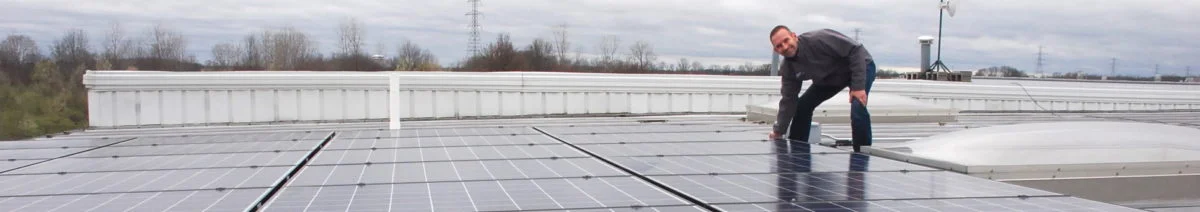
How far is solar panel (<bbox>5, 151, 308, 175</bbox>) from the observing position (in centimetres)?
648

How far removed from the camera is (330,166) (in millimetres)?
6309

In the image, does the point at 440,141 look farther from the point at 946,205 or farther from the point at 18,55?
the point at 18,55

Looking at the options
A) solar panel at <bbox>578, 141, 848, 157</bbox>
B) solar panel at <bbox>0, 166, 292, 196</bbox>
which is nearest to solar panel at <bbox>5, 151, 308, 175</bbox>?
solar panel at <bbox>0, 166, 292, 196</bbox>

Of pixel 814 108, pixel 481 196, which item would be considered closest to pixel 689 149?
pixel 814 108

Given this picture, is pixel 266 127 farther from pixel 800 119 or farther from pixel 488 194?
pixel 488 194

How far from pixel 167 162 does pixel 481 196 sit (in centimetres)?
353

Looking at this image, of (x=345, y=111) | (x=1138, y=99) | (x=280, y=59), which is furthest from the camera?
(x=280, y=59)

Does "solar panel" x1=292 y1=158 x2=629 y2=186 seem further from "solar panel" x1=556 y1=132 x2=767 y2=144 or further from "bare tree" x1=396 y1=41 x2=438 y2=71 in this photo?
"bare tree" x1=396 y1=41 x2=438 y2=71

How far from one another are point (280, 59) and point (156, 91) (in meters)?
31.0

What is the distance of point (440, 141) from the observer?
28.9 ft

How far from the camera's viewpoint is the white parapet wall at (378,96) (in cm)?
1655

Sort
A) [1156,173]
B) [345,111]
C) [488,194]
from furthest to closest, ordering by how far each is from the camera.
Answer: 1. [345,111]
2. [1156,173]
3. [488,194]

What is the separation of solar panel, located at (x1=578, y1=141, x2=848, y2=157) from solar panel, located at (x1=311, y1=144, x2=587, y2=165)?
1.03 feet

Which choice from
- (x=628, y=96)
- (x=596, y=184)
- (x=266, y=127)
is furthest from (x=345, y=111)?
(x=596, y=184)
